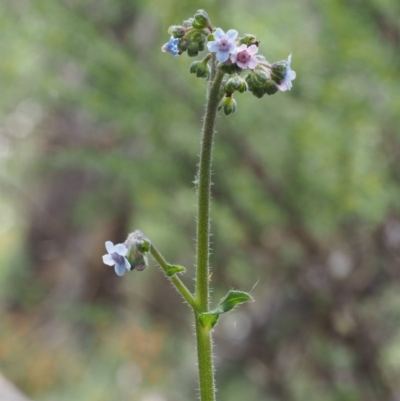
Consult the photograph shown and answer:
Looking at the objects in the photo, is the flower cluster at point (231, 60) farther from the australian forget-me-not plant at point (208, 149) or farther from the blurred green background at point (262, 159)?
the blurred green background at point (262, 159)

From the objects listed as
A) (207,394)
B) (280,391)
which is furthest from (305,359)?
(207,394)

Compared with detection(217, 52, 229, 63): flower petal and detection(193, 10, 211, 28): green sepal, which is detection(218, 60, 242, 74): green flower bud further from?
detection(193, 10, 211, 28): green sepal

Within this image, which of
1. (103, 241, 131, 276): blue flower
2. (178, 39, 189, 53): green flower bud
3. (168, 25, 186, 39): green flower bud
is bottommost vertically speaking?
(103, 241, 131, 276): blue flower

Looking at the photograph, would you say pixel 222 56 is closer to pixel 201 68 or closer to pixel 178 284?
pixel 201 68

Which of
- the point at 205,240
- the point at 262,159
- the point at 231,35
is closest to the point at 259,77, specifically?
the point at 231,35

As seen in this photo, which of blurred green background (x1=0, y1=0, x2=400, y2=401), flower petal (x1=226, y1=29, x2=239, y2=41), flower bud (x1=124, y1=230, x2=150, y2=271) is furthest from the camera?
blurred green background (x1=0, y1=0, x2=400, y2=401)

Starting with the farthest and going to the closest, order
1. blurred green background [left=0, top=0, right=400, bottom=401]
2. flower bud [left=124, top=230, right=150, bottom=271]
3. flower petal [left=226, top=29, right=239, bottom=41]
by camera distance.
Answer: blurred green background [left=0, top=0, right=400, bottom=401]
flower bud [left=124, top=230, right=150, bottom=271]
flower petal [left=226, top=29, right=239, bottom=41]

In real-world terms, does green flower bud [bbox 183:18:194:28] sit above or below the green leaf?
above

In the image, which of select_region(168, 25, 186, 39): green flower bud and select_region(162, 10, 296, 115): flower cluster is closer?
select_region(162, 10, 296, 115): flower cluster

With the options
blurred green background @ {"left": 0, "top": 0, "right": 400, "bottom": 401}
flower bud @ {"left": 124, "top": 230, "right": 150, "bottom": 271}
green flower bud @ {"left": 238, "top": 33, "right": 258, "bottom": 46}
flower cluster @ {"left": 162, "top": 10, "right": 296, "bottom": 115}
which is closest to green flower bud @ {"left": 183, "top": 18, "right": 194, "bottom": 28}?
flower cluster @ {"left": 162, "top": 10, "right": 296, "bottom": 115}
